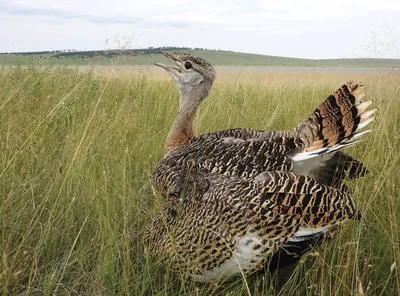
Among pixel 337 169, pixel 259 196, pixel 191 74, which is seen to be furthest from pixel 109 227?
pixel 191 74

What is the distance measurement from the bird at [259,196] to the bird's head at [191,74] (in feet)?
3.41

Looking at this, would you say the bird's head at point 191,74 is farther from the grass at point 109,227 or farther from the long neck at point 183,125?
the grass at point 109,227

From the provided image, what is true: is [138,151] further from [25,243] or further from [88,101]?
[88,101]

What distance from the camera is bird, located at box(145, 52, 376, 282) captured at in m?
2.07

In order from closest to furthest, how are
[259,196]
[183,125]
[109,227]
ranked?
[259,196]
[109,227]
[183,125]

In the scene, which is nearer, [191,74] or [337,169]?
[337,169]

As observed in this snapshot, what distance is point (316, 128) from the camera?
2.51m

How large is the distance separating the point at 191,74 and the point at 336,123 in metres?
1.61

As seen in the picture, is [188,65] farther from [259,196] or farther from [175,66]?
[259,196]

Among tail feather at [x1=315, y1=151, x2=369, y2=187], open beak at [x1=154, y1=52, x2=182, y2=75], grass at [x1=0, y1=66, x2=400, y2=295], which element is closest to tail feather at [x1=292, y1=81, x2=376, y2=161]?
tail feather at [x1=315, y1=151, x2=369, y2=187]

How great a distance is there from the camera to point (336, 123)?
7.91 ft

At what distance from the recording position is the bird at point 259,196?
6.79 feet

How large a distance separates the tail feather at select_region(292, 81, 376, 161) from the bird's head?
1.32 metres

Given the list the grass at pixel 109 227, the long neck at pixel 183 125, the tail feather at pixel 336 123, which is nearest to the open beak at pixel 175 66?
the long neck at pixel 183 125
